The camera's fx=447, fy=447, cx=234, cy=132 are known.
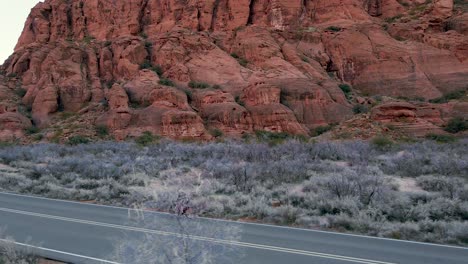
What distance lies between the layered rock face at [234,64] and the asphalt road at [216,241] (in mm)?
31982

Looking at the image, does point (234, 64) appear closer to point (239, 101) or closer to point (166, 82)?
point (239, 101)

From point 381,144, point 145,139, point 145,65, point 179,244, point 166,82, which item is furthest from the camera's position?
point 145,65

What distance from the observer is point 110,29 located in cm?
6400

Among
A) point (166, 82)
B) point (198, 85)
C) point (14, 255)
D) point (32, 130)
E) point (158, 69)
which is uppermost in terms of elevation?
point (158, 69)

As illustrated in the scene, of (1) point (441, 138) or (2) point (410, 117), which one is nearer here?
(1) point (441, 138)

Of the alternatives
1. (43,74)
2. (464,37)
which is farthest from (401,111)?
(43,74)

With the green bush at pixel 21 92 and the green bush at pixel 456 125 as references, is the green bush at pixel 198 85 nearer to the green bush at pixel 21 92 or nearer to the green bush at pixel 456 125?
the green bush at pixel 21 92

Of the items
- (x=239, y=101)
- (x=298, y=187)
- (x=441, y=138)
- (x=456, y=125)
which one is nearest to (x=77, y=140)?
(x=239, y=101)

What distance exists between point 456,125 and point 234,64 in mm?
24611

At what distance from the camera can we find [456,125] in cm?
3803

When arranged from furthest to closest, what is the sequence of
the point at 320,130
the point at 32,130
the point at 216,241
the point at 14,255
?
the point at 32,130 < the point at 320,130 < the point at 14,255 < the point at 216,241

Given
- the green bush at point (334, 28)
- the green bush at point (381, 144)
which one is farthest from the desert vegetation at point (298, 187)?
the green bush at point (334, 28)

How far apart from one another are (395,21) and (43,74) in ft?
150

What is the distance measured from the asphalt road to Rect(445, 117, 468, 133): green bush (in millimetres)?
32184
